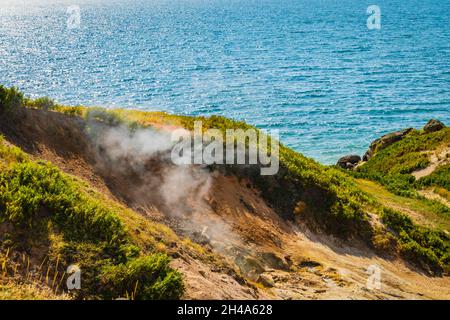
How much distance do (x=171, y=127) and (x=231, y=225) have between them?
23.9 ft

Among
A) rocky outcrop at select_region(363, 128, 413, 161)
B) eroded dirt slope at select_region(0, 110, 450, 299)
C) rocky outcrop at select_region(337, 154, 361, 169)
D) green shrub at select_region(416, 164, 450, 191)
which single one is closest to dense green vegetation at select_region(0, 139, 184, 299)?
eroded dirt slope at select_region(0, 110, 450, 299)

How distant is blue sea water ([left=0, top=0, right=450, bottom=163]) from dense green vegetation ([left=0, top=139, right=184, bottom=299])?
4755cm

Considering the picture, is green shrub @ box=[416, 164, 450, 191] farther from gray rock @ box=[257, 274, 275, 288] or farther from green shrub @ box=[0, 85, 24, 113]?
green shrub @ box=[0, 85, 24, 113]

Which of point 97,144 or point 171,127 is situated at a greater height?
point 171,127

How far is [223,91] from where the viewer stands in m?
83.7

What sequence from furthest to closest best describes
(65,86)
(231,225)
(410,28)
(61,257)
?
(410,28) → (65,86) → (231,225) → (61,257)

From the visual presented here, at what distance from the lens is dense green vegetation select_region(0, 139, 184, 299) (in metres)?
12.9

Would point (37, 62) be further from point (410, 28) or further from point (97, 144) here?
point (410, 28)

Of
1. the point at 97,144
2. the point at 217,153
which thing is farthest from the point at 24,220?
the point at 217,153

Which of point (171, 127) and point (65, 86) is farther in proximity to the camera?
point (65, 86)

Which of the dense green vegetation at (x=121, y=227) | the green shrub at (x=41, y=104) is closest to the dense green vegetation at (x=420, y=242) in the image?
the dense green vegetation at (x=121, y=227)

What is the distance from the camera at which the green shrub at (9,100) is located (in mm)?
21344

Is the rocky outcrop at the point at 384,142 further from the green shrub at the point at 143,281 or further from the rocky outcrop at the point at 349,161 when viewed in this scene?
the green shrub at the point at 143,281

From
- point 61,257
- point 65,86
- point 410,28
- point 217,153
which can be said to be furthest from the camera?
point 410,28
